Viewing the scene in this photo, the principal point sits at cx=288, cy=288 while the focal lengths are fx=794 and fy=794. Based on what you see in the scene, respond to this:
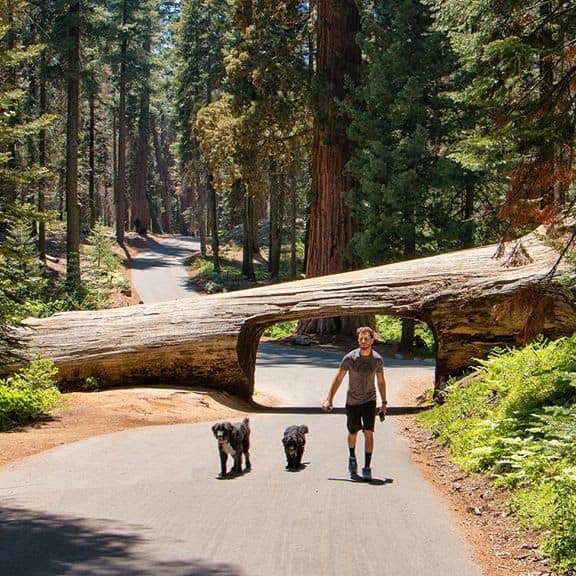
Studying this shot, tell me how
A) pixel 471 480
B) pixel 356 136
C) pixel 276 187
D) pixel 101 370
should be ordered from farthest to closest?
pixel 276 187
pixel 356 136
pixel 101 370
pixel 471 480

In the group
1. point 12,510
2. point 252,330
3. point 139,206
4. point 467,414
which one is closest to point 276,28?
point 252,330

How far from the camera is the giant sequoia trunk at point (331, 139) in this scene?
26781 millimetres

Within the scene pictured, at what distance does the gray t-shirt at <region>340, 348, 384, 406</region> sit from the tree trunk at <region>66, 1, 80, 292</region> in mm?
25186

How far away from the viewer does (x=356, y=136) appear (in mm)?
26484

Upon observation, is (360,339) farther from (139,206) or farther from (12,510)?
(139,206)

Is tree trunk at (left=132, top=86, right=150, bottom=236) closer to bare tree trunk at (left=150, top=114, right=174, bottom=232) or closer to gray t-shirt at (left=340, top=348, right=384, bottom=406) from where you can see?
bare tree trunk at (left=150, top=114, right=174, bottom=232)

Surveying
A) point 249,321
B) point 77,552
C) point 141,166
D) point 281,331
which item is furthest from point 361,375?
point 141,166

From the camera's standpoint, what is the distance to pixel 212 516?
708 cm

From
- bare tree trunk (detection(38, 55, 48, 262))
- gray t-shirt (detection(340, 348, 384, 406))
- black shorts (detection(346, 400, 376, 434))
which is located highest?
bare tree trunk (detection(38, 55, 48, 262))

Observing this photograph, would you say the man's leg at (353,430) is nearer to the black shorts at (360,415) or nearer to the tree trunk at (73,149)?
the black shorts at (360,415)

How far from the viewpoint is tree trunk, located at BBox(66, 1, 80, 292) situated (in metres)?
33.0

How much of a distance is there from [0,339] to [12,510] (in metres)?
7.45

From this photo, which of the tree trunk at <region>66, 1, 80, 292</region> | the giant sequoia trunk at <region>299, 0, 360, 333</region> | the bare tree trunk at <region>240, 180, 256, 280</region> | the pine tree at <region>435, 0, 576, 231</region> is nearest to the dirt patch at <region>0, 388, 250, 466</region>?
the pine tree at <region>435, 0, 576, 231</region>

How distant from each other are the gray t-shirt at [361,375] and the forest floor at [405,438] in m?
1.27
